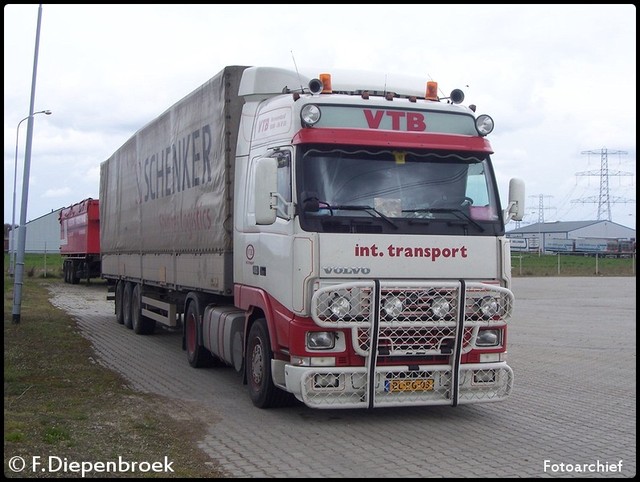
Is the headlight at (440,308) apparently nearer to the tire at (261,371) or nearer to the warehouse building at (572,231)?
the tire at (261,371)

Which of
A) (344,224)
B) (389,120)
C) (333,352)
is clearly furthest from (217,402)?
(389,120)

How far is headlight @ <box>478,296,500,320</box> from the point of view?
8.57 metres

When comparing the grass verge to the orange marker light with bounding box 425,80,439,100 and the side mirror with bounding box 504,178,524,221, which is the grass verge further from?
the orange marker light with bounding box 425,80,439,100

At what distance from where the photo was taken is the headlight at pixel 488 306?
857 centimetres

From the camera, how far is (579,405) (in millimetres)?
9766

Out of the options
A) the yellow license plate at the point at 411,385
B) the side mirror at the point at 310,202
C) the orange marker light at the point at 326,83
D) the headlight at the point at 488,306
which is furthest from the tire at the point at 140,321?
the headlight at the point at 488,306

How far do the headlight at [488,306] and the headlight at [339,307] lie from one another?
1452 mm

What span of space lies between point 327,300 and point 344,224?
0.79 meters

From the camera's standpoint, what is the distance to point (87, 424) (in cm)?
812

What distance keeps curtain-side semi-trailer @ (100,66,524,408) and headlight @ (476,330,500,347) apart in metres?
0.01

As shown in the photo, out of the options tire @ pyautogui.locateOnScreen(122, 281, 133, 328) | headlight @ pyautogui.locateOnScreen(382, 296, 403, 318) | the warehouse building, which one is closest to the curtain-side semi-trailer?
headlight @ pyautogui.locateOnScreen(382, 296, 403, 318)

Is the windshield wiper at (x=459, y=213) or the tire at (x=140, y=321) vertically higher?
the windshield wiper at (x=459, y=213)

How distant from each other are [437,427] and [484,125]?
323 cm

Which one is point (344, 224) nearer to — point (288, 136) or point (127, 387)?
point (288, 136)
